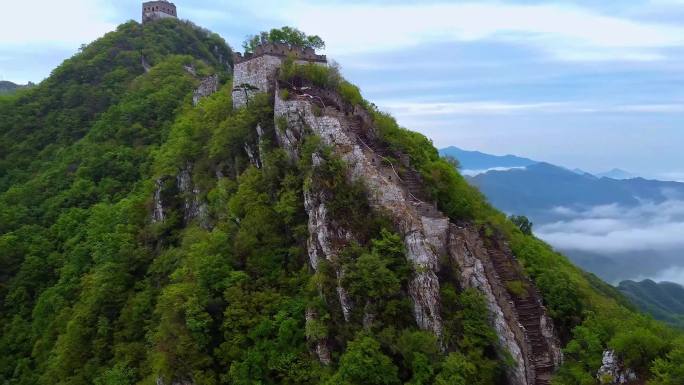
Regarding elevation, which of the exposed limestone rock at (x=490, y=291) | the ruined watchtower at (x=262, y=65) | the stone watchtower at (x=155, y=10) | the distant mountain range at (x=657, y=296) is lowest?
the distant mountain range at (x=657, y=296)

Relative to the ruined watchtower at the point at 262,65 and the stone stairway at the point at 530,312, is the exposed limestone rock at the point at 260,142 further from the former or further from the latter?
the stone stairway at the point at 530,312

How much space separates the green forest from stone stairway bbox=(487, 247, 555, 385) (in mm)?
706

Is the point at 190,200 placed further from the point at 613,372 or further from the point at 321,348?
the point at 613,372

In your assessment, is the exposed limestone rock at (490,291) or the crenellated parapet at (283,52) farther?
the crenellated parapet at (283,52)

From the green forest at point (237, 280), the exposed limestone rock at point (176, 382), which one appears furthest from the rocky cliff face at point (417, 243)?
the exposed limestone rock at point (176, 382)

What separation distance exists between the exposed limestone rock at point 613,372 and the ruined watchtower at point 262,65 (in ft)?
90.3

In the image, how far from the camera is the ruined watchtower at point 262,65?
38.0 m

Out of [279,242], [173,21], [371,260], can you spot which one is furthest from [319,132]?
[173,21]

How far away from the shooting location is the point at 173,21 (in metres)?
85.2

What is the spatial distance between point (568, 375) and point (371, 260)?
9.65m

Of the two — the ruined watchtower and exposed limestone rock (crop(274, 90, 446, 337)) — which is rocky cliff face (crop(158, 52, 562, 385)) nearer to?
exposed limestone rock (crop(274, 90, 446, 337))

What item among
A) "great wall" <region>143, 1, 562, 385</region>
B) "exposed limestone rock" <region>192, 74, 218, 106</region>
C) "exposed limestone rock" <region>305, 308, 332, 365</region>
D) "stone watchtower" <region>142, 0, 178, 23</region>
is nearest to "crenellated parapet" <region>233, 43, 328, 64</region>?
"great wall" <region>143, 1, 562, 385</region>

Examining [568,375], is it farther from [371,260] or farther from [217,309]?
[217,309]

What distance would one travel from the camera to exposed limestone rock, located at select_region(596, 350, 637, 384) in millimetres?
19953
